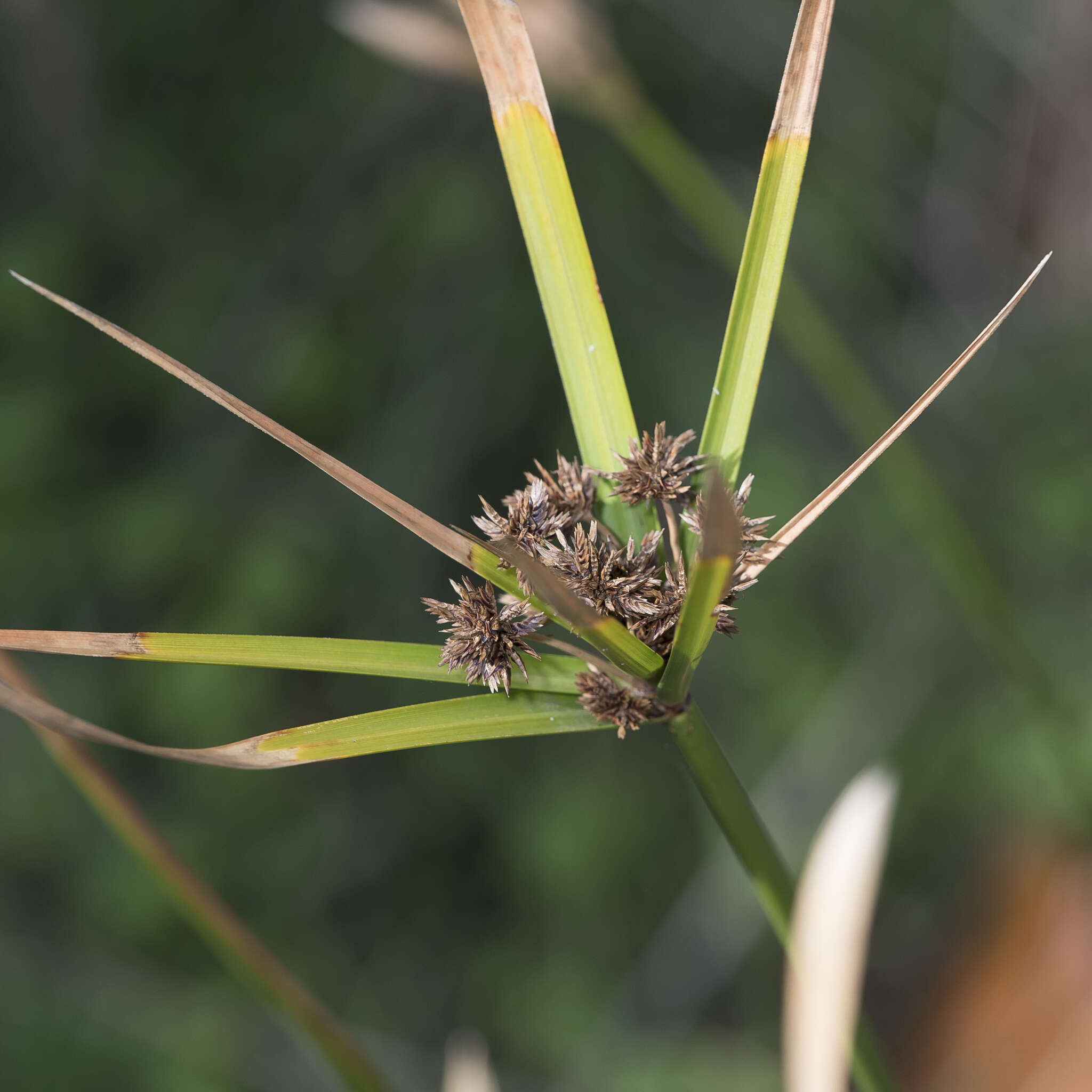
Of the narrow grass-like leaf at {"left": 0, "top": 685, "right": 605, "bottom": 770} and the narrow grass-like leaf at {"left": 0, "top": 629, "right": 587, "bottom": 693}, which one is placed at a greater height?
the narrow grass-like leaf at {"left": 0, "top": 629, "right": 587, "bottom": 693}

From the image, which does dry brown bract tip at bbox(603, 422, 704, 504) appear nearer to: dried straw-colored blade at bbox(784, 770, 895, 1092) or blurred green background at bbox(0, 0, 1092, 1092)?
dried straw-colored blade at bbox(784, 770, 895, 1092)

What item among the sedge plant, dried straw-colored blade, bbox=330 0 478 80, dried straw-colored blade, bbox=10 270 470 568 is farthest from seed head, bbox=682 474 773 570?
dried straw-colored blade, bbox=330 0 478 80

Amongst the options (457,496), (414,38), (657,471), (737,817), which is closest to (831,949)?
(737,817)

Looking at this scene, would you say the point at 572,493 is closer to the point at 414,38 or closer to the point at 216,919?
the point at 216,919

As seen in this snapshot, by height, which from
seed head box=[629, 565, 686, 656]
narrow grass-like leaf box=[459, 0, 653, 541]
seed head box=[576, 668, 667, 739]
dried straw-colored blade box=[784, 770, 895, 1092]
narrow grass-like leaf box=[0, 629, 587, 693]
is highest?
narrow grass-like leaf box=[459, 0, 653, 541]

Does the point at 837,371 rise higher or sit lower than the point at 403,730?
higher

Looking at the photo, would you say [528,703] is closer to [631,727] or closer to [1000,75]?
[631,727]

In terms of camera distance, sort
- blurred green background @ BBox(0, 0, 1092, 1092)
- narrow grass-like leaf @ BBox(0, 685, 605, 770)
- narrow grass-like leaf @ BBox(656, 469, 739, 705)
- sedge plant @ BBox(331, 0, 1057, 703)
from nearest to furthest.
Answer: narrow grass-like leaf @ BBox(656, 469, 739, 705) → narrow grass-like leaf @ BBox(0, 685, 605, 770) → sedge plant @ BBox(331, 0, 1057, 703) → blurred green background @ BBox(0, 0, 1092, 1092)

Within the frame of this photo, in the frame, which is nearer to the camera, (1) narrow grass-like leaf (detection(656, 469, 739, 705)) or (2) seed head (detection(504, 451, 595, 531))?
(1) narrow grass-like leaf (detection(656, 469, 739, 705))
